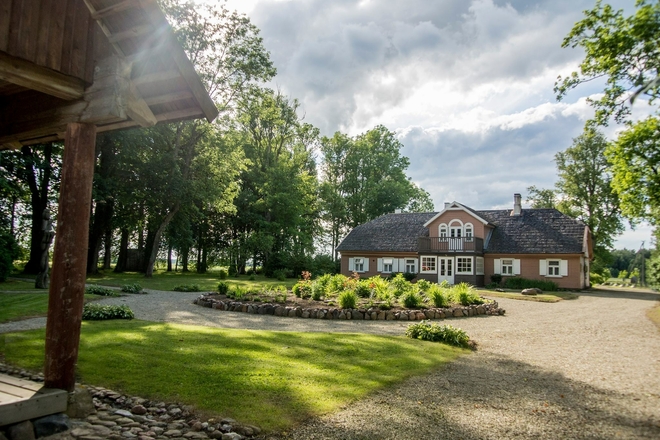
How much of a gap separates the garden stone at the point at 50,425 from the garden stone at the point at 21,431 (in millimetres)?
51

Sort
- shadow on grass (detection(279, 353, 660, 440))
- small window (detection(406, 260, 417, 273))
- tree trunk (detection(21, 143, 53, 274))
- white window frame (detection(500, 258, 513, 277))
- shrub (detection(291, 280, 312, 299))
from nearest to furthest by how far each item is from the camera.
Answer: shadow on grass (detection(279, 353, 660, 440)), shrub (detection(291, 280, 312, 299)), tree trunk (detection(21, 143, 53, 274)), white window frame (detection(500, 258, 513, 277)), small window (detection(406, 260, 417, 273))

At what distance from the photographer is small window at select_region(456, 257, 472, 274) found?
3275 centimetres

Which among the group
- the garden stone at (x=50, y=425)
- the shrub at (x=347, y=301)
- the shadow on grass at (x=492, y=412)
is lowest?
the shadow on grass at (x=492, y=412)

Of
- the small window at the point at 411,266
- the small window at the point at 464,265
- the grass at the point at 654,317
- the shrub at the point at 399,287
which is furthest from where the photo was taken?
the small window at the point at 411,266

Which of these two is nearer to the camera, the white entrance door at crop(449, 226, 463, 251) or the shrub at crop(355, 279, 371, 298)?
the shrub at crop(355, 279, 371, 298)

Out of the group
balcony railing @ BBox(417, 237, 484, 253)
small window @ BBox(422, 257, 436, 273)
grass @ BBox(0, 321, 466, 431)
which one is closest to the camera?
grass @ BBox(0, 321, 466, 431)

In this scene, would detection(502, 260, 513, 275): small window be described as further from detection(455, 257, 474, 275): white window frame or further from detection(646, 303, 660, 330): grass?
detection(646, 303, 660, 330): grass

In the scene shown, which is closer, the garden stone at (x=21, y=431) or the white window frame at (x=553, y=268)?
the garden stone at (x=21, y=431)

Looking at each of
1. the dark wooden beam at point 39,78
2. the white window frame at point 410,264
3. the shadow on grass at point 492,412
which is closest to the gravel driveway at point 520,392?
the shadow on grass at point 492,412

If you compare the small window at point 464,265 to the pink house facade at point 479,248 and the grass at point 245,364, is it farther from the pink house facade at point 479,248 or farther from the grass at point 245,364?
the grass at point 245,364

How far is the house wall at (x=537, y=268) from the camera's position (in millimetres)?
30359

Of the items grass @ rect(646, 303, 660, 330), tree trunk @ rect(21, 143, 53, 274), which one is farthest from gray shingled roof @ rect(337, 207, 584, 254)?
tree trunk @ rect(21, 143, 53, 274)

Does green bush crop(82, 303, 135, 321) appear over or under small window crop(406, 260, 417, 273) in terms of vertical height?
under

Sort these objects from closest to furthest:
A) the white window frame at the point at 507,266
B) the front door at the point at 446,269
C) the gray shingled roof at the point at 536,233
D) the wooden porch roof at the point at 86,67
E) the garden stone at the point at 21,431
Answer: the garden stone at the point at 21,431 < the wooden porch roof at the point at 86,67 < the gray shingled roof at the point at 536,233 < the white window frame at the point at 507,266 < the front door at the point at 446,269
